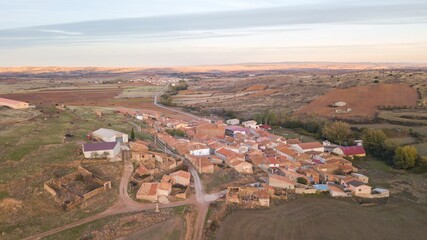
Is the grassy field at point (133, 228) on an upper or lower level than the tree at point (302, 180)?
upper

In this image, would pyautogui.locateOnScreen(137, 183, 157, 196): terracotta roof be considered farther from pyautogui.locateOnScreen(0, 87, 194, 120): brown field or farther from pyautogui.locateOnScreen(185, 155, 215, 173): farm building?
pyautogui.locateOnScreen(0, 87, 194, 120): brown field

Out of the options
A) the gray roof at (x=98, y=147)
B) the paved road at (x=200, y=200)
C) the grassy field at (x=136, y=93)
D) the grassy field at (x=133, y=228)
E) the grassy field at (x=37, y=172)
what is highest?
the gray roof at (x=98, y=147)

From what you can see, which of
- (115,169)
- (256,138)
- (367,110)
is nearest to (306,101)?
(367,110)

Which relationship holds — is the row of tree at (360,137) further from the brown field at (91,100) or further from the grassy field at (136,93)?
the grassy field at (136,93)

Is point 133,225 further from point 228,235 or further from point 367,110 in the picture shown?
point 367,110

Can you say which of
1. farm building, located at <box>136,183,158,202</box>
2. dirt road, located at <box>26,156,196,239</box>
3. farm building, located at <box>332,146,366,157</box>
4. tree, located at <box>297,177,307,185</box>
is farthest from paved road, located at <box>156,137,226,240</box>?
farm building, located at <box>332,146,366,157</box>

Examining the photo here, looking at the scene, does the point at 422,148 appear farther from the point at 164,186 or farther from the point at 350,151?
the point at 164,186

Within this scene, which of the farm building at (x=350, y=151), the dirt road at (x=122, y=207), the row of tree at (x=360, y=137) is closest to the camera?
the dirt road at (x=122, y=207)

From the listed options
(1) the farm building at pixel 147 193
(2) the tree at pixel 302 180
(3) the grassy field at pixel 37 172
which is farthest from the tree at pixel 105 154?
(2) the tree at pixel 302 180
